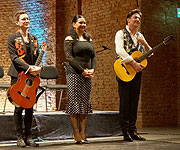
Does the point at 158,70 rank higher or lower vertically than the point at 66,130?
higher

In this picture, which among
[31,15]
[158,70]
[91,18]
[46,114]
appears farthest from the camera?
[31,15]

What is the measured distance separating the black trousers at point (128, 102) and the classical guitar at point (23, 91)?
1170 mm

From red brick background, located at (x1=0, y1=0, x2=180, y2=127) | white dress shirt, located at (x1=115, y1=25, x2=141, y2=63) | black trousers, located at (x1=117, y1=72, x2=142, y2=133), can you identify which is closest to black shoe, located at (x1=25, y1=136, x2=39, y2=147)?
black trousers, located at (x1=117, y1=72, x2=142, y2=133)

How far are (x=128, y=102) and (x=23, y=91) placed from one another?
55.5 inches

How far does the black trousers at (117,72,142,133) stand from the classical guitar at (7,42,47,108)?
1.17m

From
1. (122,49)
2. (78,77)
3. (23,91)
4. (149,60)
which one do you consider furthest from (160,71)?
(23,91)

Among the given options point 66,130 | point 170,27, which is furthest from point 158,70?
point 66,130

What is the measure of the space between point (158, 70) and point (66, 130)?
3066 mm

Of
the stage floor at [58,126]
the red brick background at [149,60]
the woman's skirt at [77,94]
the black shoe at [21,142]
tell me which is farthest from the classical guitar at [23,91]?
the red brick background at [149,60]

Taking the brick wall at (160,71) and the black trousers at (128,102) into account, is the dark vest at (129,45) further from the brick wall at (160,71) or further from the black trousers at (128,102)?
the brick wall at (160,71)

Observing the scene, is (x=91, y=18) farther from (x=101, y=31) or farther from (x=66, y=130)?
(x=66, y=130)

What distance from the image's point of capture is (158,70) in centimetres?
792

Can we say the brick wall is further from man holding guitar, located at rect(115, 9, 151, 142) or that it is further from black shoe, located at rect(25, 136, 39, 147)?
black shoe, located at rect(25, 136, 39, 147)

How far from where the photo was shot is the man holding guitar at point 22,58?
14.5ft
